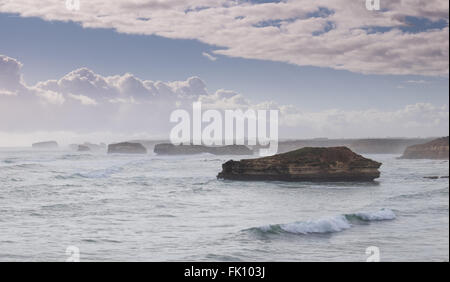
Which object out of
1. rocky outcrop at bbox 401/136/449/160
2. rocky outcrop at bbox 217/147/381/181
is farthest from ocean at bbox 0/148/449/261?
rocky outcrop at bbox 401/136/449/160

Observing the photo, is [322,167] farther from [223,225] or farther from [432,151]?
[432,151]

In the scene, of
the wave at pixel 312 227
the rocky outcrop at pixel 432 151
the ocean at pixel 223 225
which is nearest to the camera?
the ocean at pixel 223 225

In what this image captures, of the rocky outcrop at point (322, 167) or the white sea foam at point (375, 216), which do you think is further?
the rocky outcrop at point (322, 167)

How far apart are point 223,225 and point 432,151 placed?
144m

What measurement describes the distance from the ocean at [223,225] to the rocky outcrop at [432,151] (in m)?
106

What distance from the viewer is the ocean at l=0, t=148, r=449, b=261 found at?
66.9 ft

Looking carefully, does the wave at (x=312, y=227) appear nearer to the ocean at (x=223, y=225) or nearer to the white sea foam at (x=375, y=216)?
the ocean at (x=223, y=225)

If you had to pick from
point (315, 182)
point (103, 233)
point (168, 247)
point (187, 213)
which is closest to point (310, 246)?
point (168, 247)

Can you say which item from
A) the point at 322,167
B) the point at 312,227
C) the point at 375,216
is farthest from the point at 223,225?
the point at 322,167

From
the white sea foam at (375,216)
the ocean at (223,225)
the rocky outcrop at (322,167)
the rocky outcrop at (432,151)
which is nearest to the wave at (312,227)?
the ocean at (223,225)

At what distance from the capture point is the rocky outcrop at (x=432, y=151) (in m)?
147

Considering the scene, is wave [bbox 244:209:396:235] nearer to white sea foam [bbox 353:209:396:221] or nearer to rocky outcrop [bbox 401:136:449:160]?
white sea foam [bbox 353:209:396:221]
